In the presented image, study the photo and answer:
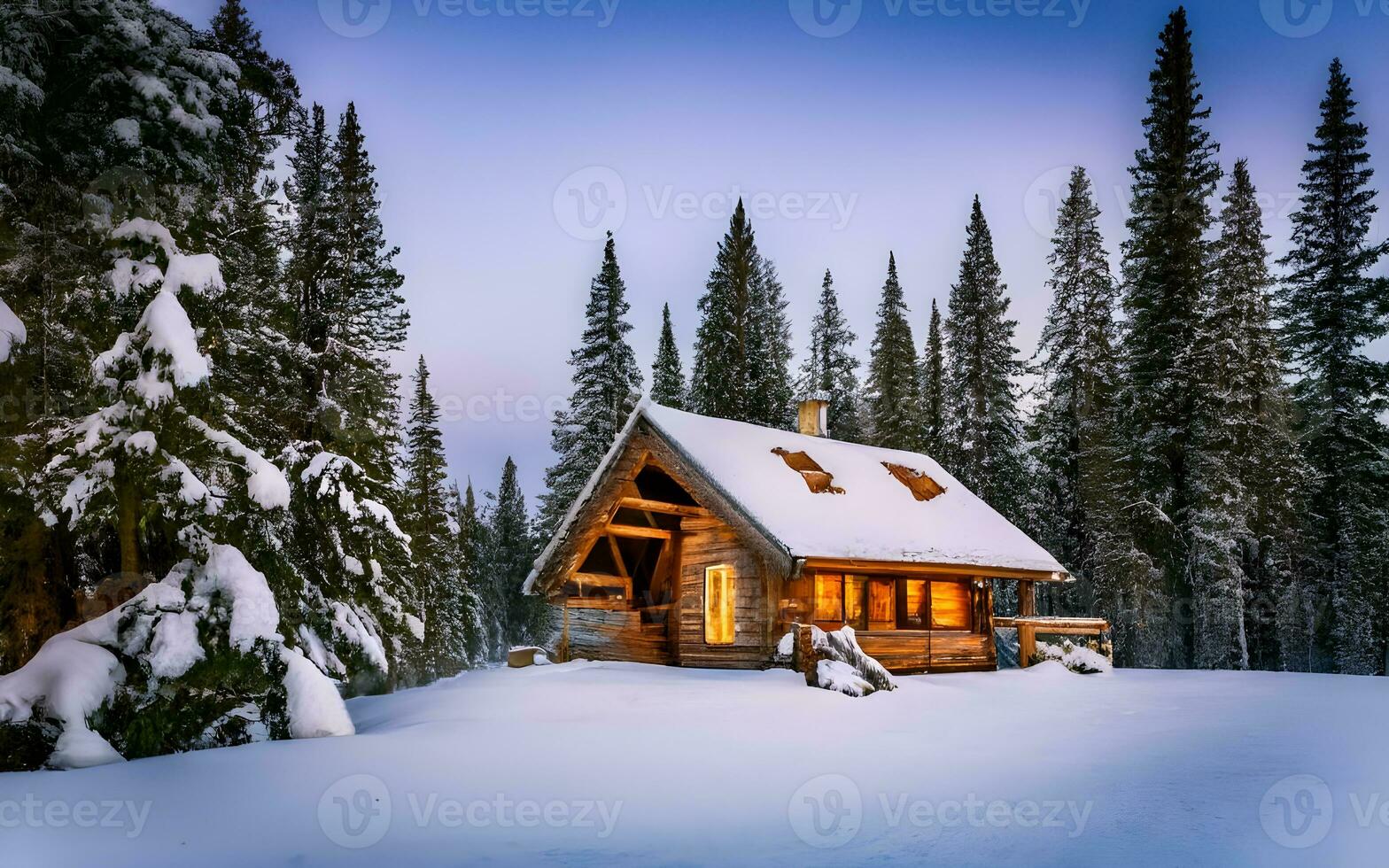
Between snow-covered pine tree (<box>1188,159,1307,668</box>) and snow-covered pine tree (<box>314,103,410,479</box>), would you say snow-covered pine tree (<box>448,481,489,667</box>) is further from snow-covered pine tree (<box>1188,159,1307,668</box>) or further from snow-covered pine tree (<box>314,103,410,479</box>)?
snow-covered pine tree (<box>1188,159,1307,668</box>)

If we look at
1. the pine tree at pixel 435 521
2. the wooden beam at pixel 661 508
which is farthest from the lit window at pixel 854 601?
the pine tree at pixel 435 521

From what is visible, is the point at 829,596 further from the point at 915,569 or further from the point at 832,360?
the point at 832,360

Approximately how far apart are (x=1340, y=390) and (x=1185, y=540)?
7.26 meters

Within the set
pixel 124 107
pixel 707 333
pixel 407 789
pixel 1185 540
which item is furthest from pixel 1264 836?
pixel 707 333

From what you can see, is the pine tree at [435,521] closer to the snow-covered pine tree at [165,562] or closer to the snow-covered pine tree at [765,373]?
the snow-covered pine tree at [765,373]

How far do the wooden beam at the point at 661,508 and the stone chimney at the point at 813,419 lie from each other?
651cm

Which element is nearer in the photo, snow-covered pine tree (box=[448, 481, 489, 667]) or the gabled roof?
the gabled roof

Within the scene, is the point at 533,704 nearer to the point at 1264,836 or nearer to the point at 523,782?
the point at 523,782

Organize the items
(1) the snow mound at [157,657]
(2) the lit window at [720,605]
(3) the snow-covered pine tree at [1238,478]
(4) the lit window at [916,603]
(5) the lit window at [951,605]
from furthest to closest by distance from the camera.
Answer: (3) the snow-covered pine tree at [1238,478] < (5) the lit window at [951,605] < (4) the lit window at [916,603] < (2) the lit window at [720,605] < (1) the snow mound at [157,657]

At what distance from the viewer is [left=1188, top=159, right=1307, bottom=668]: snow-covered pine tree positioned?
25.8 meters

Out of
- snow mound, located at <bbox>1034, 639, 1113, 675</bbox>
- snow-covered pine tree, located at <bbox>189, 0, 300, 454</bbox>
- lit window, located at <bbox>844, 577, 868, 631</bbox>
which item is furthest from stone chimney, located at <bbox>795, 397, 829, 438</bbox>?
snow-covered pine tree, located at <bbox>189, 0, 300, 454</bbox>

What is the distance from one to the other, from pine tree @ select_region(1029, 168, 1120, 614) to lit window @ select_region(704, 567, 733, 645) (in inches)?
672

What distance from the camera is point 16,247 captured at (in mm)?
10750

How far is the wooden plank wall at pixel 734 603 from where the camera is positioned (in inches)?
663
